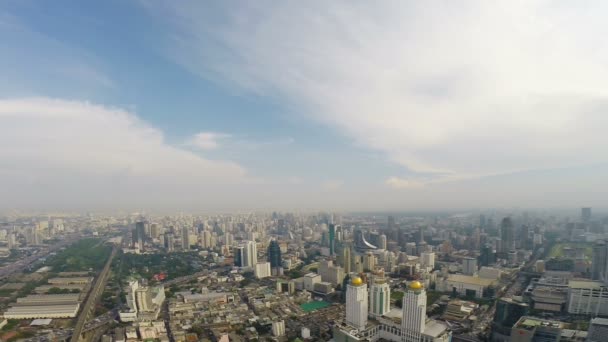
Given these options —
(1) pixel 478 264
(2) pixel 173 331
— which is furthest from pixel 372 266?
(2) pixel 173 331

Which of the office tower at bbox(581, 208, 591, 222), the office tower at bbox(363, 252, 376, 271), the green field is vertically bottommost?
the green field

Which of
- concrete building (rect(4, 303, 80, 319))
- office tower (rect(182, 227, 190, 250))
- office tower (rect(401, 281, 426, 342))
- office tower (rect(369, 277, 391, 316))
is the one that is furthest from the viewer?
office tower (rect(182, 227, 190, 250))

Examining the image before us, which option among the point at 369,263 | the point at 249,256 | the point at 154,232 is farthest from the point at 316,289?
the point at 154,232

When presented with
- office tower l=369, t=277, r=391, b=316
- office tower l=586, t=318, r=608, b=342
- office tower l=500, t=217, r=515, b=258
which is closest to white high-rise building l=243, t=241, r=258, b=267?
office tower l=369, t=277, r=391, b=316

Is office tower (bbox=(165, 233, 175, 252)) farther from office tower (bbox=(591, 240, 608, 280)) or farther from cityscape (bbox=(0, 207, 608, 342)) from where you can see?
office tower (bbox=(591, 240, 608, 280))

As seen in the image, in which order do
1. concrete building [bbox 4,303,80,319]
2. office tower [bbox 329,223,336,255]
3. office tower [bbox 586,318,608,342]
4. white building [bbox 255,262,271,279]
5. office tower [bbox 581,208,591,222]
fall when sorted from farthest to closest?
office tower [bbox 581,208,591,222], office tower [bbox 329,223,336,255], white building [bbox 255,262,271,279], concrete building [bbox 4,303,80,319], office tower [bbox 586,318,608,342]
